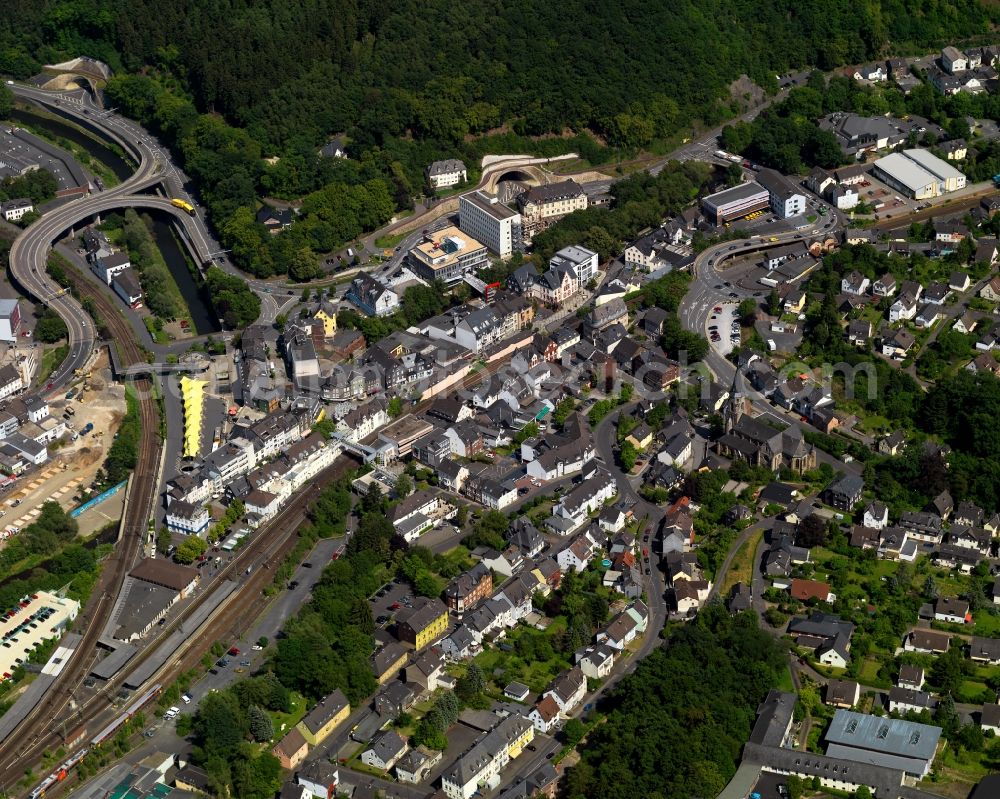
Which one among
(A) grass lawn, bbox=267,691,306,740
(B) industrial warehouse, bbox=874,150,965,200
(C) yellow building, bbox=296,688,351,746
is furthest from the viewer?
(B) industrial warehouse, bbox=874,150,965,200

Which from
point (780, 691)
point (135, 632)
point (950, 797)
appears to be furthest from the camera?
point (135, 632)

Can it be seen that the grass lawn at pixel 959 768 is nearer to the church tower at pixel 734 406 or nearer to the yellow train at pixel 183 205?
the church tower at pixel 734 406

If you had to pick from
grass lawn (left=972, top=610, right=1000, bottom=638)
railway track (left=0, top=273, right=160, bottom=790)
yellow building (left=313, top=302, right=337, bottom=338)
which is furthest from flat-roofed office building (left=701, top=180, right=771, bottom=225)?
grass lawn (left=972, top=610, right=1000, bottom=638)

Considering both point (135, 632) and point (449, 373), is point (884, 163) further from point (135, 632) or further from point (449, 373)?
point (135, 632)

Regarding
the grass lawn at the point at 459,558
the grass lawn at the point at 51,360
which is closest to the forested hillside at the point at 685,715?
the grass lawn at the point at 459,558

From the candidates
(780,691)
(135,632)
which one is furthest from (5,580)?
(780,691)

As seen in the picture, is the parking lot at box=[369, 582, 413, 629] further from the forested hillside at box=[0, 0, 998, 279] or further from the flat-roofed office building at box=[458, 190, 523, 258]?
the forested hillside at box=[0, 0, 998, 279]

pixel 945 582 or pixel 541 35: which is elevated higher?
pixel 541 35
